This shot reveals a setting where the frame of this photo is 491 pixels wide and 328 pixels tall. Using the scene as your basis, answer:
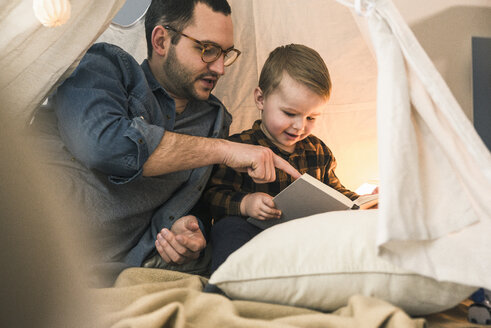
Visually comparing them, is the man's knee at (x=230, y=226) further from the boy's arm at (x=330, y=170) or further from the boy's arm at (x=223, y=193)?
the boy's arm at (x=330, y=170)

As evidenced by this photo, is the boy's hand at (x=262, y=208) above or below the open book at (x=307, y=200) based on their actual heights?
below

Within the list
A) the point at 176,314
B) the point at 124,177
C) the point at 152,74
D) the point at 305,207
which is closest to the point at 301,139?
the point at 305,207

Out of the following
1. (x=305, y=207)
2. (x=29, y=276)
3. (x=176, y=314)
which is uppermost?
(x=29, y=276)

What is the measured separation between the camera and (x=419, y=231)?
0.67 meters

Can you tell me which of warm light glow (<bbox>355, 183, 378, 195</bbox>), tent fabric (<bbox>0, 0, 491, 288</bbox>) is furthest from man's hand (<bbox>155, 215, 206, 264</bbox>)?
warm light glow (<bbox>355, 183, 378, 195</bbox>)

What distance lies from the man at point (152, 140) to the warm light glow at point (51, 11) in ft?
0.45

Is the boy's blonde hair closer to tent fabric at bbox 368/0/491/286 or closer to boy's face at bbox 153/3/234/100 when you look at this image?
boy's face at bbox 153/3/234/100

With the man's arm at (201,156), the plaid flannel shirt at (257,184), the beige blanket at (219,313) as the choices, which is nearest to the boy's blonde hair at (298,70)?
the plaid flannel shirt at (257,184)

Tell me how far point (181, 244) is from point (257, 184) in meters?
0.43

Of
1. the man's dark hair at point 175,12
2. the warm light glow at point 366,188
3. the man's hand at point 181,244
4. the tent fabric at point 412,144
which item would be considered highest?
the man's dark hair at point 175,12

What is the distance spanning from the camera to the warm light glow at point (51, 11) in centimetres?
100

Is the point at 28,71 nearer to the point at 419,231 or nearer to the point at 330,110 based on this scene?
the point at 419,231

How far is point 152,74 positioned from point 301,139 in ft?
1.78

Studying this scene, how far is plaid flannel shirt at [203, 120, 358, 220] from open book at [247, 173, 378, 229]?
0.16 metres
